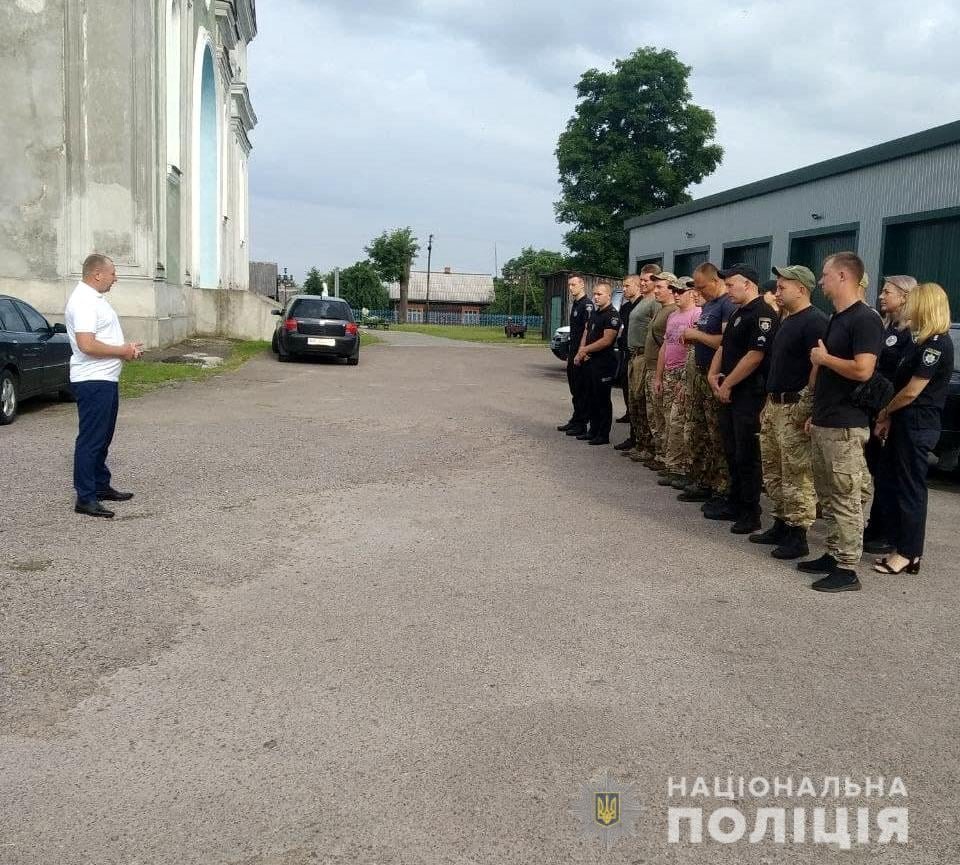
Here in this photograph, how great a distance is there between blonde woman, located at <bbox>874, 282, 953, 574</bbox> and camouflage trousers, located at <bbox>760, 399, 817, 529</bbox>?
511mm

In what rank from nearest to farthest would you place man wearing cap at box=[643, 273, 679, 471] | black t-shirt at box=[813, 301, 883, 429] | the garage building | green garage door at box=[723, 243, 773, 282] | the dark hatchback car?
black t-shirt at box=[813, 301, 883, 429] < man wearing cap at box=[643, 273, 679, 471] < the garage building < the dark hatchback car < green garage door at box=[723, 243, 773, 282]

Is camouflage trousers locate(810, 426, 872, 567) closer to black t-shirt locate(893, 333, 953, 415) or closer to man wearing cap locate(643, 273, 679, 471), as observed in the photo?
black t-shirt locate(893, 333, 953, 415)

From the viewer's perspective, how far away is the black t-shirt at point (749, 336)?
265 inches

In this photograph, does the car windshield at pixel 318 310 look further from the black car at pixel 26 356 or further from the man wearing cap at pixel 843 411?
the man wearing cap at pixel 843 411

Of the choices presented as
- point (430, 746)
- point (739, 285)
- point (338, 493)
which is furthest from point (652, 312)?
point (430, 746)

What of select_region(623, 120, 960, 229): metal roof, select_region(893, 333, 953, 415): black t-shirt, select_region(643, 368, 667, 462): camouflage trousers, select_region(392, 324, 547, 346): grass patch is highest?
select_region(623, 120, 960, 229): metal roof

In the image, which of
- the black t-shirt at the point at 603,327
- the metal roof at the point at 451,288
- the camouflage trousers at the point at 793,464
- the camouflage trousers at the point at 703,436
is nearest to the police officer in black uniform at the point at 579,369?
the black t-shirt at the point at 603,327

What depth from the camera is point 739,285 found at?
22.6 ft

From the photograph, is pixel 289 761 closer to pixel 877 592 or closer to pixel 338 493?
pixel 877 592

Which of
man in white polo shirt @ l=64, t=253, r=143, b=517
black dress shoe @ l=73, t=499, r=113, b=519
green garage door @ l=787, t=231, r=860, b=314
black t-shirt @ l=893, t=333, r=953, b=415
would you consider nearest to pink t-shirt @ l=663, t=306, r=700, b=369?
black t-shirt @ l=893, t=333, r=953, b=415

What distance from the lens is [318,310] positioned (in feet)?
71.3

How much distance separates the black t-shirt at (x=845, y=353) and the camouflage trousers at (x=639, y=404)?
4.09 m

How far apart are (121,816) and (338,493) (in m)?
4.93

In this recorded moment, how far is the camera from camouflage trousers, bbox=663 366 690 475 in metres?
8.32
